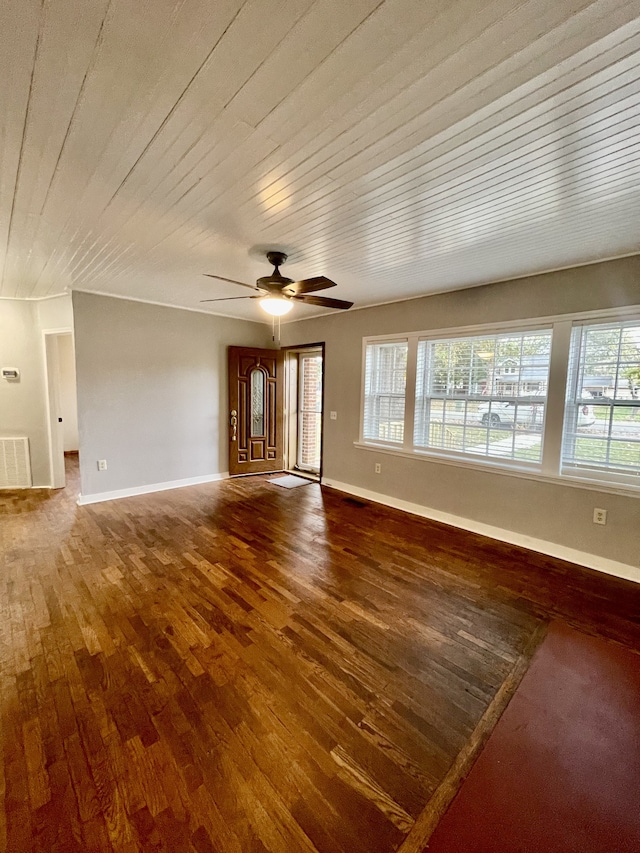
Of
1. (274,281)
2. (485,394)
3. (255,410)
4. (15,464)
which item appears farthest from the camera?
(255,410)

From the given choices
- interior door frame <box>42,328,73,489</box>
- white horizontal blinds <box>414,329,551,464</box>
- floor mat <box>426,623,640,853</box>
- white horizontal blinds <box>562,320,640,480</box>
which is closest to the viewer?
floor mat <box>426,623,640,853</box>

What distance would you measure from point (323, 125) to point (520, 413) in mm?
2954

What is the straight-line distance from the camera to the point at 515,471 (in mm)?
3373

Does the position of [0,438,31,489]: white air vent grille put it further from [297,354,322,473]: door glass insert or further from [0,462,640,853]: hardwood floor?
[297,354,322,473]: door glass insert

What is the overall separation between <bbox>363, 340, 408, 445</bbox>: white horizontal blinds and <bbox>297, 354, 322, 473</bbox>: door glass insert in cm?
149

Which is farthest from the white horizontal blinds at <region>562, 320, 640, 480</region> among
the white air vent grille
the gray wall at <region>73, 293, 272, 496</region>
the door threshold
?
the white air vent grille

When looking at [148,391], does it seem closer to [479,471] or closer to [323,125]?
[323,125]

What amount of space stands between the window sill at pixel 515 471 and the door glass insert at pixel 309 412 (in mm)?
1715

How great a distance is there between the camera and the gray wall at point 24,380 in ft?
15.2

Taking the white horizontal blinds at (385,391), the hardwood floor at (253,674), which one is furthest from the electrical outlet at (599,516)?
Answer: the white horizontal blinds at (385,391)

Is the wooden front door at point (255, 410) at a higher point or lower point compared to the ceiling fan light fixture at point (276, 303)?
lower

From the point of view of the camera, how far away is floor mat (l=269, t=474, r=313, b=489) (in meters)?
5.30

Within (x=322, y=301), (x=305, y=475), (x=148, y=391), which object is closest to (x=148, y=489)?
(x=148, y=391)

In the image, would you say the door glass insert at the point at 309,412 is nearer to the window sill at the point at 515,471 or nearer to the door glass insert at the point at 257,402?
the door glass insert at the point at 257,402
